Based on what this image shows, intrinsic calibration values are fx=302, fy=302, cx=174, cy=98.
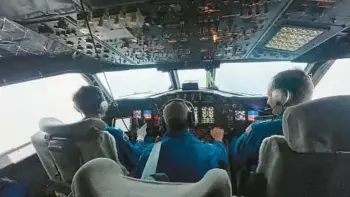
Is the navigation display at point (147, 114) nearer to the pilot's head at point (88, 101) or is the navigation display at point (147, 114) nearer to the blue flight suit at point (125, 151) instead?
the blue flight suit at point (125, 151)

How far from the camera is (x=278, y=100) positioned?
1672 millimetres

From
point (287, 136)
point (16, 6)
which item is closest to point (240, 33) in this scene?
point (287, 136)

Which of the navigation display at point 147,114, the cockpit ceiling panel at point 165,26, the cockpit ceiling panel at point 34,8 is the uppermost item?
the cockpit ceiling panel at point 34,8

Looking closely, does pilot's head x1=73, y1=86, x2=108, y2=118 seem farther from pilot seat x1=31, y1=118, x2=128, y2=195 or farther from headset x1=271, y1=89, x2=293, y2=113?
headset x1=271, y1=89, x2=293, y2=113

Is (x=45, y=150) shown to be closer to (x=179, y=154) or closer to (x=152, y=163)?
(x=152, y=163)

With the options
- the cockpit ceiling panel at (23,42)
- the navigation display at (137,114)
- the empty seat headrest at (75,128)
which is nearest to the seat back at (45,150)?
the empty seat headrest at (75,128)

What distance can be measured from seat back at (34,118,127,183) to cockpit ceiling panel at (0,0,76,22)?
670 millimetres

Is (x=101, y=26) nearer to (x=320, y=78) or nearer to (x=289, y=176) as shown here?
(x=289, y=176)

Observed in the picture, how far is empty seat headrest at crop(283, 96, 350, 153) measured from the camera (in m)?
1.14

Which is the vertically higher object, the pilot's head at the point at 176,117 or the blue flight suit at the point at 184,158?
the pilot's head at the point at 176,117

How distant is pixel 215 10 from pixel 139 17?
1.61 ft

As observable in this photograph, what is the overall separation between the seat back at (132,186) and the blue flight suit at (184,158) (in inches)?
27.7

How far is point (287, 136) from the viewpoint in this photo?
4.09 feet

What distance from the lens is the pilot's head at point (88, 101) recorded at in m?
1.95
